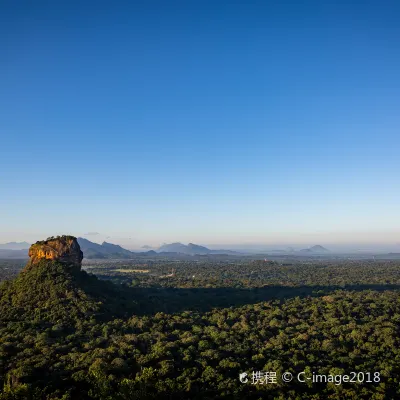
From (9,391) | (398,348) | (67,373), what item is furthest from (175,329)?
(398,348)

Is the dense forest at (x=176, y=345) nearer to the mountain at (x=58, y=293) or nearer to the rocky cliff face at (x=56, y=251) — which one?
the mountain at (x=58, y=293)

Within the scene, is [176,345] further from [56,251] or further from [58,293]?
[56,251]

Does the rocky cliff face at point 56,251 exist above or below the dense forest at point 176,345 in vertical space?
above

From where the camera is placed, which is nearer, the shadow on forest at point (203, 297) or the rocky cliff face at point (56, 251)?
A: the shadow on forest at point (203, 297)

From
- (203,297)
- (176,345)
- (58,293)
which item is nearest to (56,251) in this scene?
(58,293)

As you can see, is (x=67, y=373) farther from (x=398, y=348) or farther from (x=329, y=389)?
(x=398, y=348)

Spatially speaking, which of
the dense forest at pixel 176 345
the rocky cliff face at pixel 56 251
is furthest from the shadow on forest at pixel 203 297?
the rocky cliff face at pixel 56 251

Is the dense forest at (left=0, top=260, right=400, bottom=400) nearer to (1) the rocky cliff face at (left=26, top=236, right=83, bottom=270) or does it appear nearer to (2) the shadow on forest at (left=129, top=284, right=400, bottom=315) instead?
(2) the shadow on forest at (left=129, top=284, right=400, bottom=315)

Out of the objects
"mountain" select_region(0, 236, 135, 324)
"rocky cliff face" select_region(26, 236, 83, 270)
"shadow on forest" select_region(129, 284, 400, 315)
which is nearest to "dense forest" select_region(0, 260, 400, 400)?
"mountain" select_region(0, 236, 135, 324)
